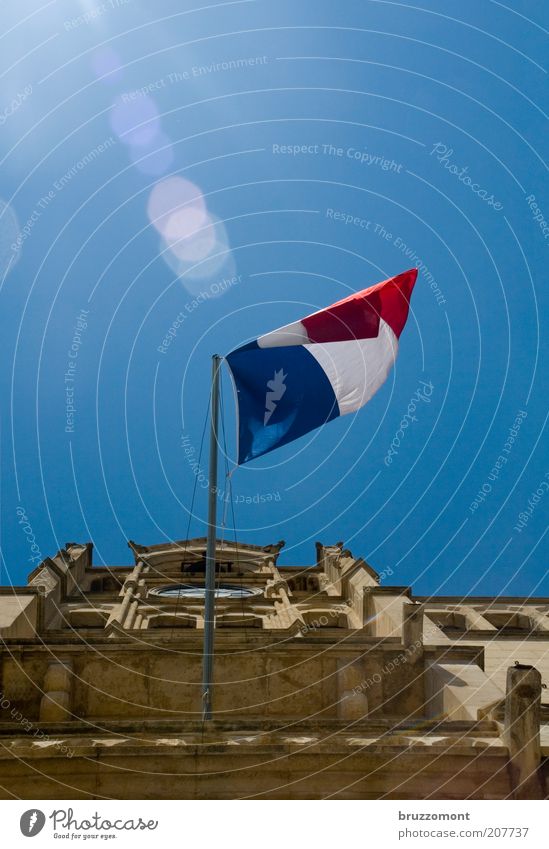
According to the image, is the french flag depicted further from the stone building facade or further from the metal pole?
the stone building facade

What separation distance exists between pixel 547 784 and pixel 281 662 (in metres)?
9.16

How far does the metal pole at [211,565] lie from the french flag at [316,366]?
2.08 ft

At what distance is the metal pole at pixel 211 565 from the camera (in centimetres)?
1625

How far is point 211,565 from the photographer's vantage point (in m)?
17.5

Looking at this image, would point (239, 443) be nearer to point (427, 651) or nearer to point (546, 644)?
point (427, 651)

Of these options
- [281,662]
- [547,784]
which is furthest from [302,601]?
[547,784]

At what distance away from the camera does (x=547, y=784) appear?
14.9 m

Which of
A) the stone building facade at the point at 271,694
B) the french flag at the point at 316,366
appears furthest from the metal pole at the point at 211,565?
the stone building facade at the point at 271,694

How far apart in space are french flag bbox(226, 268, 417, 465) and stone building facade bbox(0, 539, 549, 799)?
7302mm

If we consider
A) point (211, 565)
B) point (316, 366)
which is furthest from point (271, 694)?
point (316, 366)

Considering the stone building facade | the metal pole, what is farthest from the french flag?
the stone building facade

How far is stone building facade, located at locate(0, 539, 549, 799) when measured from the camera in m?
14.8

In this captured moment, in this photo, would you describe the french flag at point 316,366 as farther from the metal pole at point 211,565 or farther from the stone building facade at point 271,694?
the stone building facade at point 271,694

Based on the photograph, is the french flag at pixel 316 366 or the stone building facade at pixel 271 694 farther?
the french flag at pixel 316 366
